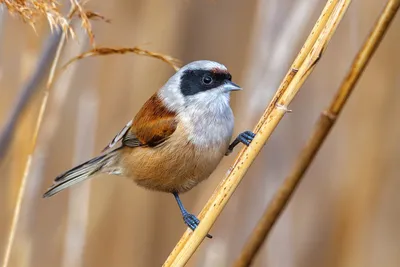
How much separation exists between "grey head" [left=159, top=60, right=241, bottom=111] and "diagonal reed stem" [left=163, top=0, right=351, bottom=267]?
0.48 meters

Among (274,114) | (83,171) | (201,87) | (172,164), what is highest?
(274,114)

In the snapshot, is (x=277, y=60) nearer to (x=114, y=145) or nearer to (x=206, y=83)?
(x=206, y=83)

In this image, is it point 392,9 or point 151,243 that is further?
point 151,243

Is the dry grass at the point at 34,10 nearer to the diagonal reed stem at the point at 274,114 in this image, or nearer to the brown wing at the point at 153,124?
the diagonal reed stem at the point at 274,114

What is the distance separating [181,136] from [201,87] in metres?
0.17

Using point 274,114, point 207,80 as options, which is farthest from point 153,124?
point 274,114

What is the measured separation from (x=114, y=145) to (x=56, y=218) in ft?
3.32

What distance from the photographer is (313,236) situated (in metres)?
2.62

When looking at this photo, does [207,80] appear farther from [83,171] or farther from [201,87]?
[83,171]

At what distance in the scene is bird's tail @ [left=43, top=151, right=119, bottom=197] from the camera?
1.78 metres

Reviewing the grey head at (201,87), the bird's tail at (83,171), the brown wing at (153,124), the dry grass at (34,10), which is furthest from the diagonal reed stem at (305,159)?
the dry grass at (34,10)

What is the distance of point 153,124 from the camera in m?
1.81

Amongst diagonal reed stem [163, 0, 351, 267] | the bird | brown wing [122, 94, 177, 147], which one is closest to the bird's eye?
the bird

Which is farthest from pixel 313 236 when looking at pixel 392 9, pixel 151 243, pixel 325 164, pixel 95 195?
pixel 392 9
